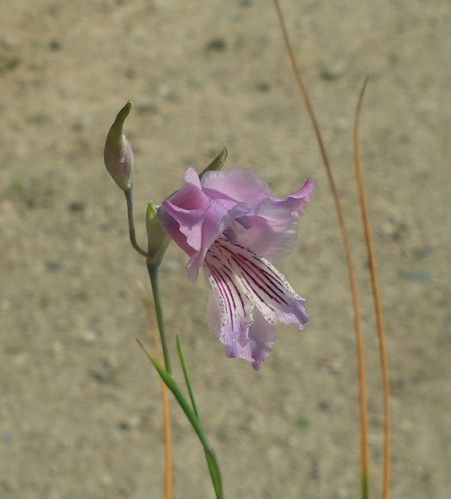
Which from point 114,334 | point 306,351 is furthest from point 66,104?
point 306,351

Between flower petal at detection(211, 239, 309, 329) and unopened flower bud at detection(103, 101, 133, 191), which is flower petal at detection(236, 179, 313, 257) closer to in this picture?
flower petal at detection(211, 239, 309, 329)

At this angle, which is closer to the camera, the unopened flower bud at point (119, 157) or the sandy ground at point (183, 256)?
the unopened flower bud at point (119, 157)

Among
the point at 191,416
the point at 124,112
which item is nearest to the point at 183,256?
the point at 191,416

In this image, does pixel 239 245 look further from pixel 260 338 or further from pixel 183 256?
pixel 183 256

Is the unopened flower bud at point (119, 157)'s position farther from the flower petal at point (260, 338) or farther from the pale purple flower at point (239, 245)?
the flower petal at point (260, 338)

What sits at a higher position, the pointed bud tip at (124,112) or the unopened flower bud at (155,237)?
the pointed bud tip at (124,112)

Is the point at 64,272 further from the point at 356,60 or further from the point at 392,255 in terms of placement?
the point at 356,60

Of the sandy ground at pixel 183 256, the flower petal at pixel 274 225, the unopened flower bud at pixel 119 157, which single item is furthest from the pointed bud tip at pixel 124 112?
the sandy ground at pixel 183 256
